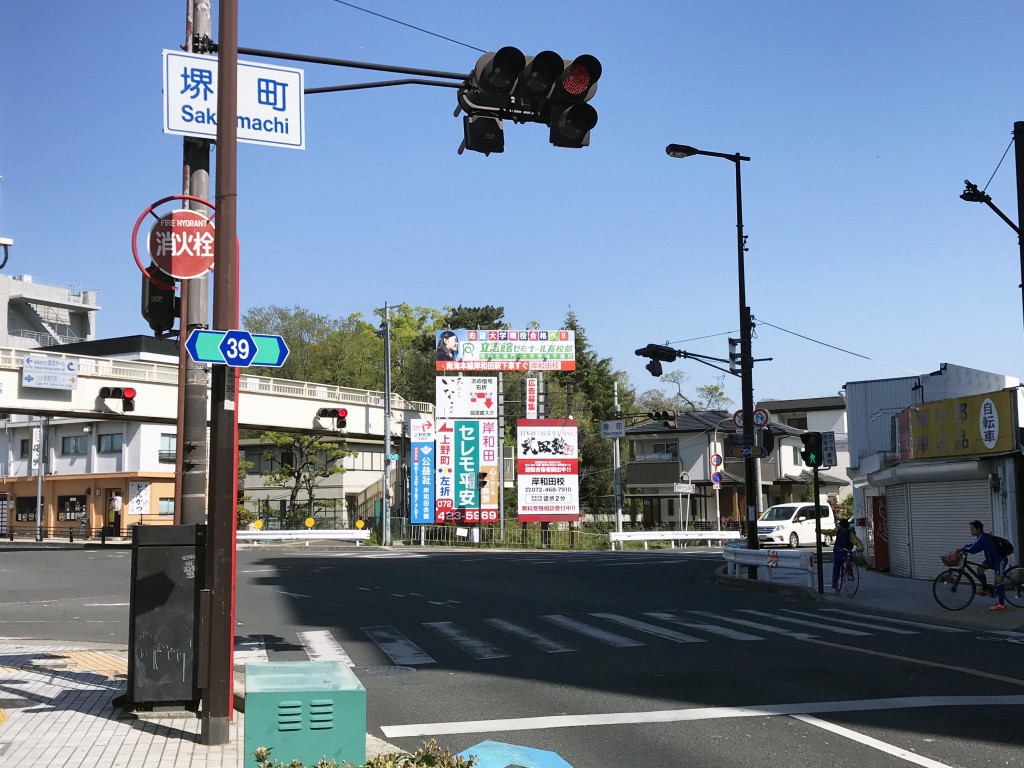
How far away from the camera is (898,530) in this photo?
2788 centimetres

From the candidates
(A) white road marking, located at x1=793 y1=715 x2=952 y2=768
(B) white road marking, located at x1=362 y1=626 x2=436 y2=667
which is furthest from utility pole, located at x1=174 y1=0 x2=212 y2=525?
(A) white road marking, located at x1=793 y1=715 x2=952 y2=768

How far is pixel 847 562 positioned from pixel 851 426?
15.9 metres

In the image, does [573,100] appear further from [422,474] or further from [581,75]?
[422,474]

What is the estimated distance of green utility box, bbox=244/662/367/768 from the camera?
5762mm

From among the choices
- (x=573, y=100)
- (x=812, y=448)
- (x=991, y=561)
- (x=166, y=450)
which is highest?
(x=573, y=100)

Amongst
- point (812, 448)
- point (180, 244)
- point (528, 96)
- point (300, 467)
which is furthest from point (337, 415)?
point (528, 96)

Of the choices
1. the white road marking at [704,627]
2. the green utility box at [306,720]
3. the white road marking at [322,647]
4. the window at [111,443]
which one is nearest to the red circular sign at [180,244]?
the green utility box at [306,720]

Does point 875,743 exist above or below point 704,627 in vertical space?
above

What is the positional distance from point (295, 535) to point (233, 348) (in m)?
42.0

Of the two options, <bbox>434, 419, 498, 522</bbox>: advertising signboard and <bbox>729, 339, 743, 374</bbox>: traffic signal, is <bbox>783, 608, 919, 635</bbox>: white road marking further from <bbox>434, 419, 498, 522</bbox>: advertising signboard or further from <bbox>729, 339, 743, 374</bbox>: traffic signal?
<bbox>434, 419, 498, 522</bbox>: advertising signboard

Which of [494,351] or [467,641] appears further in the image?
[494,351]

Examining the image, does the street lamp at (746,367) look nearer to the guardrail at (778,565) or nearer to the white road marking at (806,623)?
the guardrail at (778,565)

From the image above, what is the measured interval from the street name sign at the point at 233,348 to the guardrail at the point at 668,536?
40.1 metres

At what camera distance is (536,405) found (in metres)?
52.8
